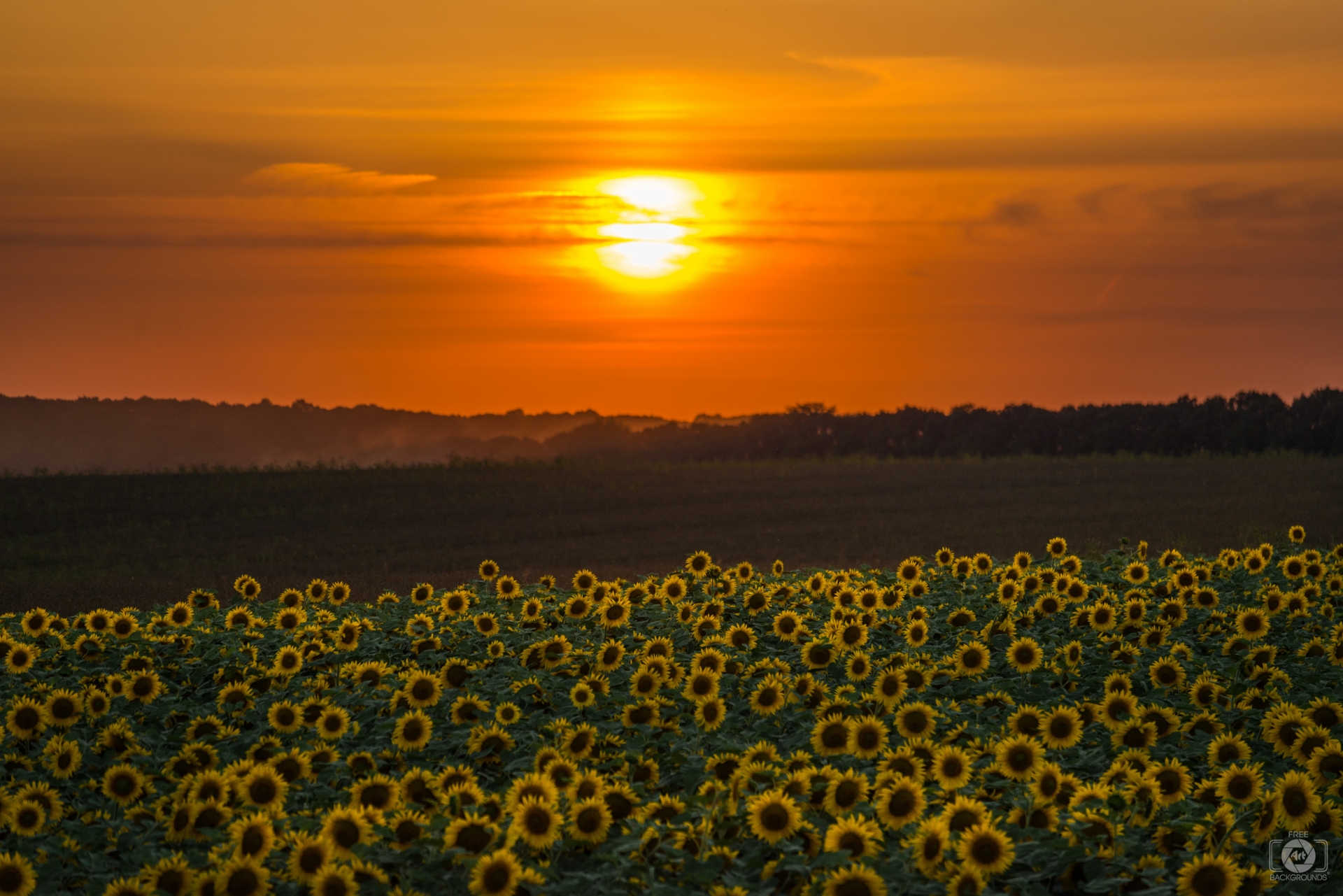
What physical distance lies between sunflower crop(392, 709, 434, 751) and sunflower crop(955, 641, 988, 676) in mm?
3859

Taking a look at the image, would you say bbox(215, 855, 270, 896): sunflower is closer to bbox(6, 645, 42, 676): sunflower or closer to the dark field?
bbox(6, 645, 42, 676): sunflower

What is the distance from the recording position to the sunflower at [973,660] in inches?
332

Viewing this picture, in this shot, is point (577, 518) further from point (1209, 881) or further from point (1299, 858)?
point (1209, 881)

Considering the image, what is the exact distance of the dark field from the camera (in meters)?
23.2

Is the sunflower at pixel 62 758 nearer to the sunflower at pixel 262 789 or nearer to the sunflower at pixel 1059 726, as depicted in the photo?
the sunflower at pixel 262 789

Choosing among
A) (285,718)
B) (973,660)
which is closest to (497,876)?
(285,718)

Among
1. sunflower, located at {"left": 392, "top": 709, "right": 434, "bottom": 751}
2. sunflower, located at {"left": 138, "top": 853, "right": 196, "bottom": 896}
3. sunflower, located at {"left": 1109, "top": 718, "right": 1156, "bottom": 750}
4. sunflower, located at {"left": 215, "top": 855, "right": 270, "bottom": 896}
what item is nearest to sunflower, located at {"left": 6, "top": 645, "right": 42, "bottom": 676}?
sunflower, located at {"left": 392, "top": 709, "right": 434, "bottom": 751}

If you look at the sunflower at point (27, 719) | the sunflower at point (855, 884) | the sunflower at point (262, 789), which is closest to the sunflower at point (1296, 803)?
the sunflower at point (855, 884)

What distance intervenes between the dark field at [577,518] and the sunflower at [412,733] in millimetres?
11165

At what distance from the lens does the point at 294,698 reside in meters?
8.91

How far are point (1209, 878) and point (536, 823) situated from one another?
2.94 metres

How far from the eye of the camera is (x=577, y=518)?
3145 centimetres

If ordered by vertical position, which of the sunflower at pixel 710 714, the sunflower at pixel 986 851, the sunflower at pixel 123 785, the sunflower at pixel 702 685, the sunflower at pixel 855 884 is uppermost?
the sunflower at pixel 702 685

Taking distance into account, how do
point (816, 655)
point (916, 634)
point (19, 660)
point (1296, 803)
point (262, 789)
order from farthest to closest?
1. point (916, 634)
2. point (19, 660)
3. point (816, 655)
4. point (262, 789)
5. point (1296, 803)
